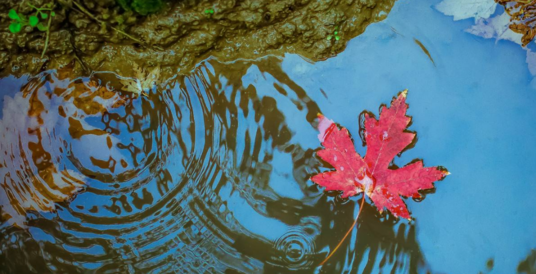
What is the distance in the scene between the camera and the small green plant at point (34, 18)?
1589 mm

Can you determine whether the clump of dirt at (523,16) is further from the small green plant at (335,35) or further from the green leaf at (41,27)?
the green leaf at (41,27)

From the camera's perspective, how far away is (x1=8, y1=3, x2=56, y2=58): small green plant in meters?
1.59

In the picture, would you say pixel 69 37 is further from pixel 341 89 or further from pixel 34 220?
pixel 341 89

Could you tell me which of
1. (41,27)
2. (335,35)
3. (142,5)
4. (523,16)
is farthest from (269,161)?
(523,16)

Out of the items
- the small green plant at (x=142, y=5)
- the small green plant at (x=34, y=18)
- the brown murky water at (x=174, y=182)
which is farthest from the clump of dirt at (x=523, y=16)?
the small green plant at (x=34, y=18)

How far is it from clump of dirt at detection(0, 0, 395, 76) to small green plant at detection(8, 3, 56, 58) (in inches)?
1.0

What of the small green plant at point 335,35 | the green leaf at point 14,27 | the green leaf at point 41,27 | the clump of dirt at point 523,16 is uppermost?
the clump of dirt at point 523,16

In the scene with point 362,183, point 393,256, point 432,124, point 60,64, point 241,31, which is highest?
point 241,31

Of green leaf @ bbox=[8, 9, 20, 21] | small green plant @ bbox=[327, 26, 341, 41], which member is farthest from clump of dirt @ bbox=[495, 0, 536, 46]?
green leaf @ bbox=[8, 9, 20, 21]

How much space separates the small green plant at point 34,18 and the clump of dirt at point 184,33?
3 centimetres

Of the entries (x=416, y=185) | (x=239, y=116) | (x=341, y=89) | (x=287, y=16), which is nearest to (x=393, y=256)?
(x=416, y=185)

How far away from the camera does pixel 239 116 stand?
186 centimetres

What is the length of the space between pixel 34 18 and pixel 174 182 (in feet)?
3.02

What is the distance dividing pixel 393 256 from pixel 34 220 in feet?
5.69
